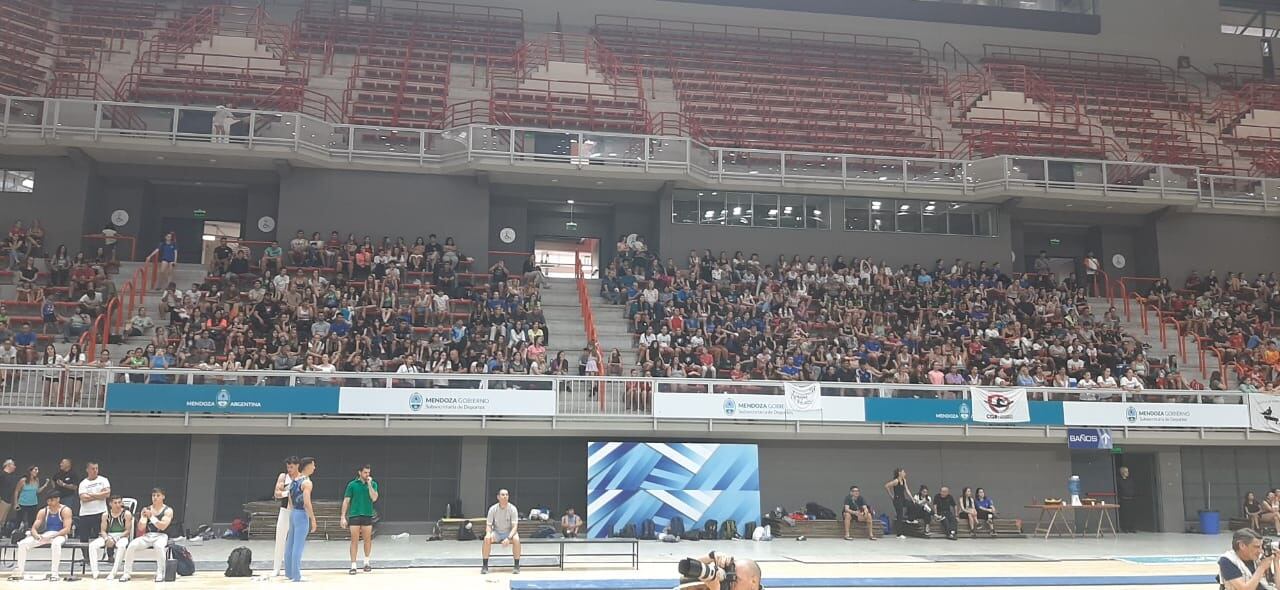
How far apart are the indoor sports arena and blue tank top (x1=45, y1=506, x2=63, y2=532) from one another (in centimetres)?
4

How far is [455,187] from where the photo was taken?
1150 inches

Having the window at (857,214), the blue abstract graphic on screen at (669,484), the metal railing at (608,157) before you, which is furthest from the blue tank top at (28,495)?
the window at (857,214)

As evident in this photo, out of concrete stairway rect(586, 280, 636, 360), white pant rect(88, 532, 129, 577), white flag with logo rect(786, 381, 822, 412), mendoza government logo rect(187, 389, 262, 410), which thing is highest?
concrete stairway rect(586, 280, 636, 360)

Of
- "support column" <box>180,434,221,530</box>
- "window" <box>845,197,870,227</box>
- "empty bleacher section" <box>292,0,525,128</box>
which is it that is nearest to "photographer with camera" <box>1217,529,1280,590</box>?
"support column" <box>180,434,221,530</box>

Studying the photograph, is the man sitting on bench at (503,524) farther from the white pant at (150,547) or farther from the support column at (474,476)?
the support column at (474,476)

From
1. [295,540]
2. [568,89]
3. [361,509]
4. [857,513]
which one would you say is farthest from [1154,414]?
[568,89]

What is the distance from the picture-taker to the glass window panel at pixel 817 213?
102 feet

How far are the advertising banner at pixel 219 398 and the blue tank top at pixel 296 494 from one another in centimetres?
756

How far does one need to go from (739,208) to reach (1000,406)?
435 inches

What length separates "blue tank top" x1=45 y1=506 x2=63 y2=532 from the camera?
13039mm

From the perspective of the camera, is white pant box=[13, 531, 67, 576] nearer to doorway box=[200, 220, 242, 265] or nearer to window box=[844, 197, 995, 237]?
doorway box=[200, 220, 242, 265]

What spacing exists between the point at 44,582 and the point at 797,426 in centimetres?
1437

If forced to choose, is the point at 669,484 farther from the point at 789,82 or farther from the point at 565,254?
the point at 789,82

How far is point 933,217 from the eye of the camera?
31.7 meters
